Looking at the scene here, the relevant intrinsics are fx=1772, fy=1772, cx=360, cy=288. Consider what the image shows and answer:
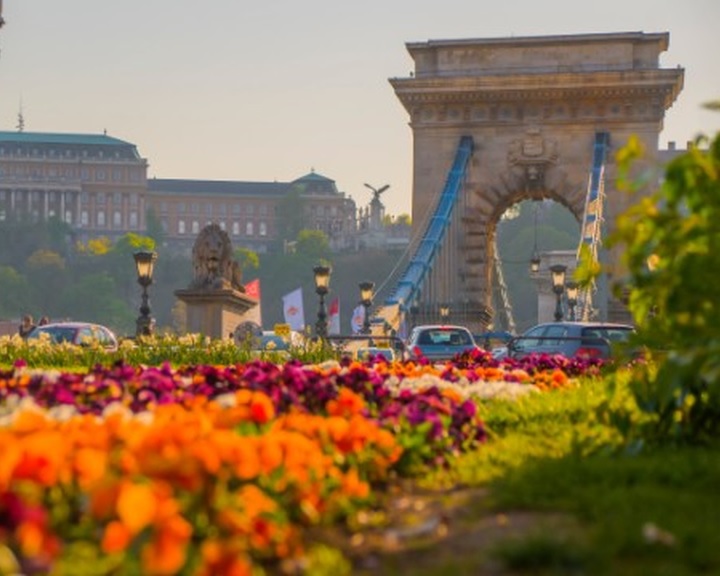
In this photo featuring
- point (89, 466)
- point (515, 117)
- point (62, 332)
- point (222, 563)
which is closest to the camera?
point (222, 563)

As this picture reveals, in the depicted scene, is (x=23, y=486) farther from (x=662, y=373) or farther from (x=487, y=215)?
(x=487, y=215)

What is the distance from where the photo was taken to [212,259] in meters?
33.3

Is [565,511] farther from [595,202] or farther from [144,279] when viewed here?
[595,202]

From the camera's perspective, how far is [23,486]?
6875 mm

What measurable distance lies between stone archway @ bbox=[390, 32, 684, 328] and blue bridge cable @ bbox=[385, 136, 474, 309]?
52 centimetres

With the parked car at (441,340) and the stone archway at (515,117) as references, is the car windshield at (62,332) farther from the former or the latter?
the stone archway at (515,117)

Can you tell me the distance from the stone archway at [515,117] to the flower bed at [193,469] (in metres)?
46.7

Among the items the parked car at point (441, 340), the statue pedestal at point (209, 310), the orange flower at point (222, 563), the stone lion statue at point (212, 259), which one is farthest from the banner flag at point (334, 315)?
the orange flower at point (222, 563)

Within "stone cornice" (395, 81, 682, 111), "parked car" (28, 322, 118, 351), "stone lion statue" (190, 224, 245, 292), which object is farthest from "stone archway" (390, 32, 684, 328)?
"parked car" (28, 322, 118, 351)

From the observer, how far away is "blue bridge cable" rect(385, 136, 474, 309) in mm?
55344

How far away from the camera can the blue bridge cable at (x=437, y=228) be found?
55344mm

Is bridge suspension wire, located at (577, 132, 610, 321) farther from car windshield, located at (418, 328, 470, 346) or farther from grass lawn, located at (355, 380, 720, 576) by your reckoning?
→ grass lawn, located at (355, 380, 720, 576)

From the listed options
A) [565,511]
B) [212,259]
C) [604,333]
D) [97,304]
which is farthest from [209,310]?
[97,304]

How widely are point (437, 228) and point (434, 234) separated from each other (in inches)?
13.3
